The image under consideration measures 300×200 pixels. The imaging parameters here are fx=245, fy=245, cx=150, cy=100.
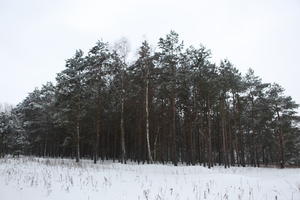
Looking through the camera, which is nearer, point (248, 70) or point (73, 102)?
Answer: point (73, 102)

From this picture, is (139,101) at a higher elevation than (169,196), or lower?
higher

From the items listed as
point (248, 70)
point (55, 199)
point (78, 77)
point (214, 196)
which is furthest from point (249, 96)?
point (55, 199)

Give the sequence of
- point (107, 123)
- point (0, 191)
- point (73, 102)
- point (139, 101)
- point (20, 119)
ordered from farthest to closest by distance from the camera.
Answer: point (20, 119) → point (107, 123) → point (139, 101) → point (73, 102) → point (0, 191)

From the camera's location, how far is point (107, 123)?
40.4m

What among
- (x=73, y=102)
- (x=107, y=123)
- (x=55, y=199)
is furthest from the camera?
(x=107, y=123)

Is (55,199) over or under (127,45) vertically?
under

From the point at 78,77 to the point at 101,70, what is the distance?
9.52 ft

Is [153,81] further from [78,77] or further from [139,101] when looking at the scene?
[78,77]

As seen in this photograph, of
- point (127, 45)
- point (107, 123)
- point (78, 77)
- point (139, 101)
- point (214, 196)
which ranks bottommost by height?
point (214, 196)

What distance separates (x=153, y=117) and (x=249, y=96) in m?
18.1

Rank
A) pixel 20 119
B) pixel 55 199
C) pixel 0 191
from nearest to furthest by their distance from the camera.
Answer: pixel 55 199, pixel 0 191, pixel 20 119

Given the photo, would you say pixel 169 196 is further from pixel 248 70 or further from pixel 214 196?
pixel 248 70

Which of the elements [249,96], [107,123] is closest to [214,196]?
[107,123]

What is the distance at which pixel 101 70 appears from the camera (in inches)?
1175
